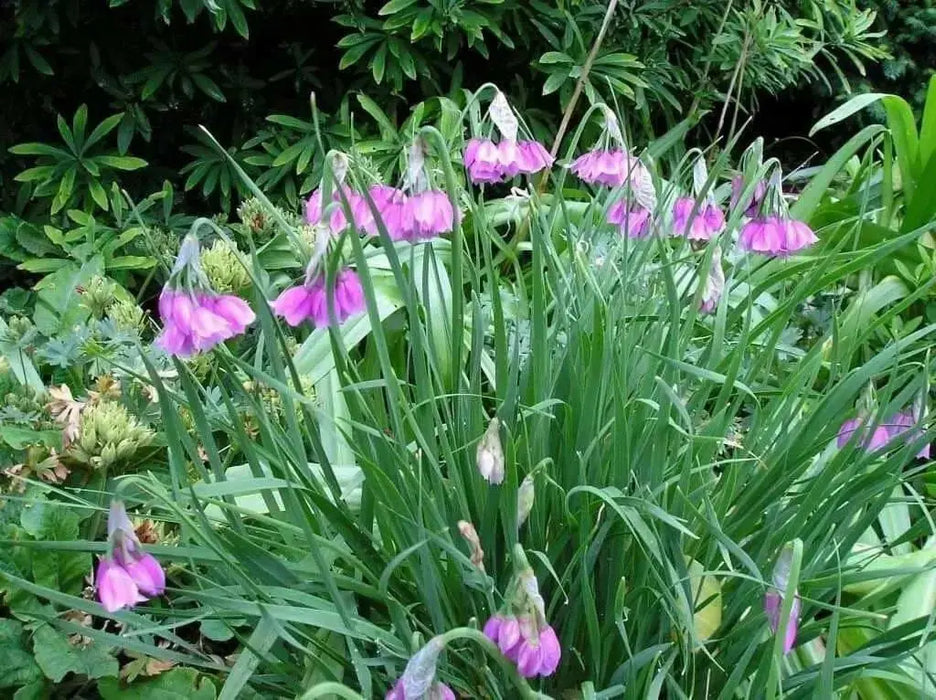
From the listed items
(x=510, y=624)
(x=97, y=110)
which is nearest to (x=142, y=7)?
(x=97, y=110)

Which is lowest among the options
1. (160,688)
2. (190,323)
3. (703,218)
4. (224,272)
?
(160,688)

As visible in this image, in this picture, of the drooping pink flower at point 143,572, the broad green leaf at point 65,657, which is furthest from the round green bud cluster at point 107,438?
the drooping pink flower at point 143,572

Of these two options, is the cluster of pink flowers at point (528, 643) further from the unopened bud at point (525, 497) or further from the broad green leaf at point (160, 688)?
the broad green leaf at point (160, 688)

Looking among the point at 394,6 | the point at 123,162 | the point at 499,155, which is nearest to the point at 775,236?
the point at 499,155

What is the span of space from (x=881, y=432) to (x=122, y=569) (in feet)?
2.77

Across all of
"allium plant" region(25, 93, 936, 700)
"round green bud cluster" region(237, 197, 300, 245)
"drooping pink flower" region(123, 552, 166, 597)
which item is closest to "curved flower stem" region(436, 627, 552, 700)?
"allium plant" region(25, 93, 936, 700)

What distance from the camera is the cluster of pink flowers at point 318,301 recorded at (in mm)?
814

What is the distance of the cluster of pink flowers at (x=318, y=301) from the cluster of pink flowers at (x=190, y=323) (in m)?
0.05

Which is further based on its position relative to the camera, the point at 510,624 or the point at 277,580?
the point at 277,580

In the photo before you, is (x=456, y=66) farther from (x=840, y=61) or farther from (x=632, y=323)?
(x=840, y=61)

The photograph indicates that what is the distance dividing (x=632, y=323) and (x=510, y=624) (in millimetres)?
535

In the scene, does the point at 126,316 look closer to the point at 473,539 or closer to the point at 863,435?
the point at 473,539

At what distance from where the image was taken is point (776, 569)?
0.78m

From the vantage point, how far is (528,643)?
70cm
